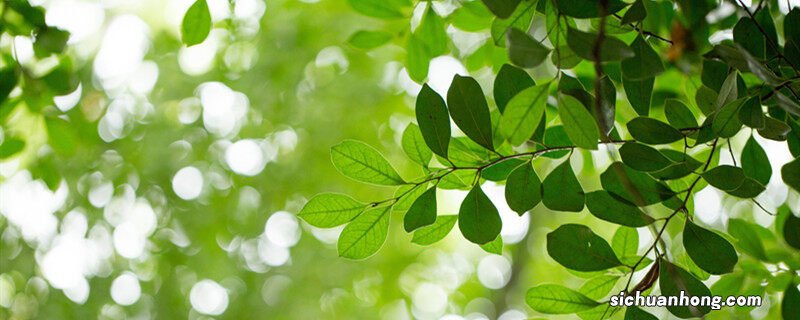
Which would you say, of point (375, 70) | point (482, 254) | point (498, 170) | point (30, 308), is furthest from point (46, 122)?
point (482, 254)

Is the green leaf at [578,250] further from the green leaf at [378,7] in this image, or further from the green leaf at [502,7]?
the green leaf at [378,7]

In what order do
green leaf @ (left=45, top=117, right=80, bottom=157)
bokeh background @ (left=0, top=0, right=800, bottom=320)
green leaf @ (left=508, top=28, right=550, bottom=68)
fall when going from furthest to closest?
bokeh background @ (left=0, top=0, right=800, bottom=320) < green leaf @ (left=45, top=117, right=80, bottom=157) < green leaf @ (left=508, top=28, right=550, bottom=68)

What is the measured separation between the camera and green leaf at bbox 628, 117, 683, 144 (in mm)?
471

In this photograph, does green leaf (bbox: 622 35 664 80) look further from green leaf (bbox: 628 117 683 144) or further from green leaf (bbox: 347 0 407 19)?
green leaf (bbox: 347 0 407 19)

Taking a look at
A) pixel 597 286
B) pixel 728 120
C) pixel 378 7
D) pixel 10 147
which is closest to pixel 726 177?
pixel 728 120

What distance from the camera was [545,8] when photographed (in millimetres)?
506

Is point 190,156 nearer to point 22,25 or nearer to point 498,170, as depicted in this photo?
point 22,25

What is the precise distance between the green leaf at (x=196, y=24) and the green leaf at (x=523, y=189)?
0.31m

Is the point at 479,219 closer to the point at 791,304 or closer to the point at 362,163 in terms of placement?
the point at 362,163

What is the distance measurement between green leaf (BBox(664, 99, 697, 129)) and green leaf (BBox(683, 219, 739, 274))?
0.08 m

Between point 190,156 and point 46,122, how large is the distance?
887 mm

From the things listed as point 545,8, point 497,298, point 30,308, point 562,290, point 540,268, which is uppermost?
point 545,8

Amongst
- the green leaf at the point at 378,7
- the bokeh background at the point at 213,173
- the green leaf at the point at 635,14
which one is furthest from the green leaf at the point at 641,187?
the bokeh background at the point at 213,173

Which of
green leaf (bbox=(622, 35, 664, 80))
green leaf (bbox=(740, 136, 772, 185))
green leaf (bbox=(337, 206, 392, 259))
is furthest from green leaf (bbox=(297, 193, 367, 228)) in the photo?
green leaf (bbox=(740, 136, 772, 185))
